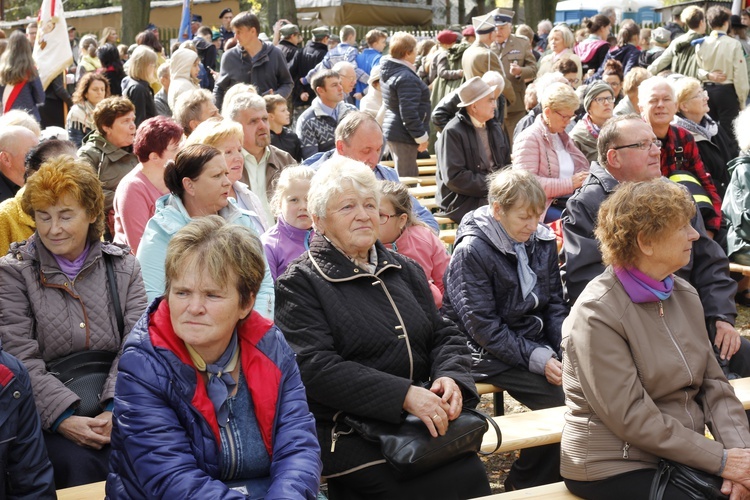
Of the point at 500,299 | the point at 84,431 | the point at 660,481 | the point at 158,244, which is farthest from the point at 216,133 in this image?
the point at 660,481

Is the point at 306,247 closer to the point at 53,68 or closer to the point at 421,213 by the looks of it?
the point at 421,213

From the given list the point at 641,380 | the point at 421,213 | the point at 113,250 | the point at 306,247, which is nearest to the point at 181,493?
the point at 113,250

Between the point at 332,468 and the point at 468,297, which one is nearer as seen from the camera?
the point at 332,468

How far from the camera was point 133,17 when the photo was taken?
2481 cm

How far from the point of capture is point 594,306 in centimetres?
360

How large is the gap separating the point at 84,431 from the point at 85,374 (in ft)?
0.89

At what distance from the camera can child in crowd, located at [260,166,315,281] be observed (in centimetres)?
496

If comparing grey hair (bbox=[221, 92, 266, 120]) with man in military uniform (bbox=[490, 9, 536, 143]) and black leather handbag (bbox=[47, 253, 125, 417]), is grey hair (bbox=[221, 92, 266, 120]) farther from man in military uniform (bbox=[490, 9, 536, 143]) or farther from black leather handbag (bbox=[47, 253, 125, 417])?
man in military uniform (bbox=[490, 9, 536, 143])

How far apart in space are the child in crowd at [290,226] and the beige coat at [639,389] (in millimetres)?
1752

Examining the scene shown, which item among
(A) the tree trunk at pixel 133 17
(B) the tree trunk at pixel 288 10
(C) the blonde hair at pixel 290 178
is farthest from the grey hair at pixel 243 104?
(A) the tree trunk at pixel 133 17

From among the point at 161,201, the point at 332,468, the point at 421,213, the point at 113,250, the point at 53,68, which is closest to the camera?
the point at 332,468

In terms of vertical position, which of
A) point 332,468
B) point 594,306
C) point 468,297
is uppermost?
point 594,306

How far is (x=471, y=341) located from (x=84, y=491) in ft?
7.22

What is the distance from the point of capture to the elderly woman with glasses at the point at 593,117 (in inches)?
318
